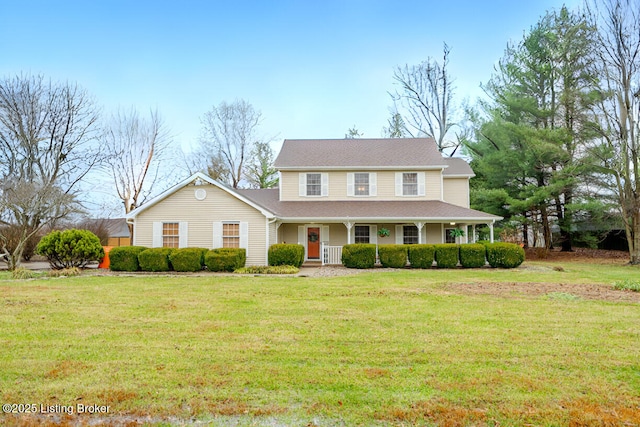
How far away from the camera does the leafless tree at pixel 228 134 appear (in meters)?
33.2

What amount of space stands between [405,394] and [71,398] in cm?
310

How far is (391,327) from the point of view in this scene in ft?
19.9

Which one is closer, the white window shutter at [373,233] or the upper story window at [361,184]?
the white window shutter at [373,233]

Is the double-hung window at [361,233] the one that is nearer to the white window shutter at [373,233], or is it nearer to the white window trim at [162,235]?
the white window shutter at [373,233]

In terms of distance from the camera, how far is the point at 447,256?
15.9 meters

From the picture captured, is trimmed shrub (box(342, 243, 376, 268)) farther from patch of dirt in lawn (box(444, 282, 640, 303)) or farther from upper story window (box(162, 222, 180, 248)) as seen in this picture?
upper story window (box(162, 222, 180, 248))

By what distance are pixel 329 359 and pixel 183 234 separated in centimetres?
1344

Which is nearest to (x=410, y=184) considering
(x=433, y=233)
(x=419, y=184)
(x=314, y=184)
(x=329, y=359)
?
(x=419, y=184)

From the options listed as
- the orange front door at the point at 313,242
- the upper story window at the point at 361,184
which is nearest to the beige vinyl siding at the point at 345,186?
the upper story window at the point at 361,184

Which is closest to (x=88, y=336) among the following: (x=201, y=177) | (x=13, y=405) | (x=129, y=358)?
(x=129, y=358)

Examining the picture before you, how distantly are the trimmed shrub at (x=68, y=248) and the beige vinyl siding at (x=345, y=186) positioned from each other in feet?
29.8

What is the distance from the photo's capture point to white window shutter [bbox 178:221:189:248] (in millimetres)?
16484

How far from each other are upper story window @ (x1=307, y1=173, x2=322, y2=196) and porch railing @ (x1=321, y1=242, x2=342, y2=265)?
3590 mm

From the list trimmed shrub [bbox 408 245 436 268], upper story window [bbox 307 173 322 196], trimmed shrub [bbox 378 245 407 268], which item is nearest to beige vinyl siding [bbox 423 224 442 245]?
trimmed shrub [bbox 408 245 436 268]
